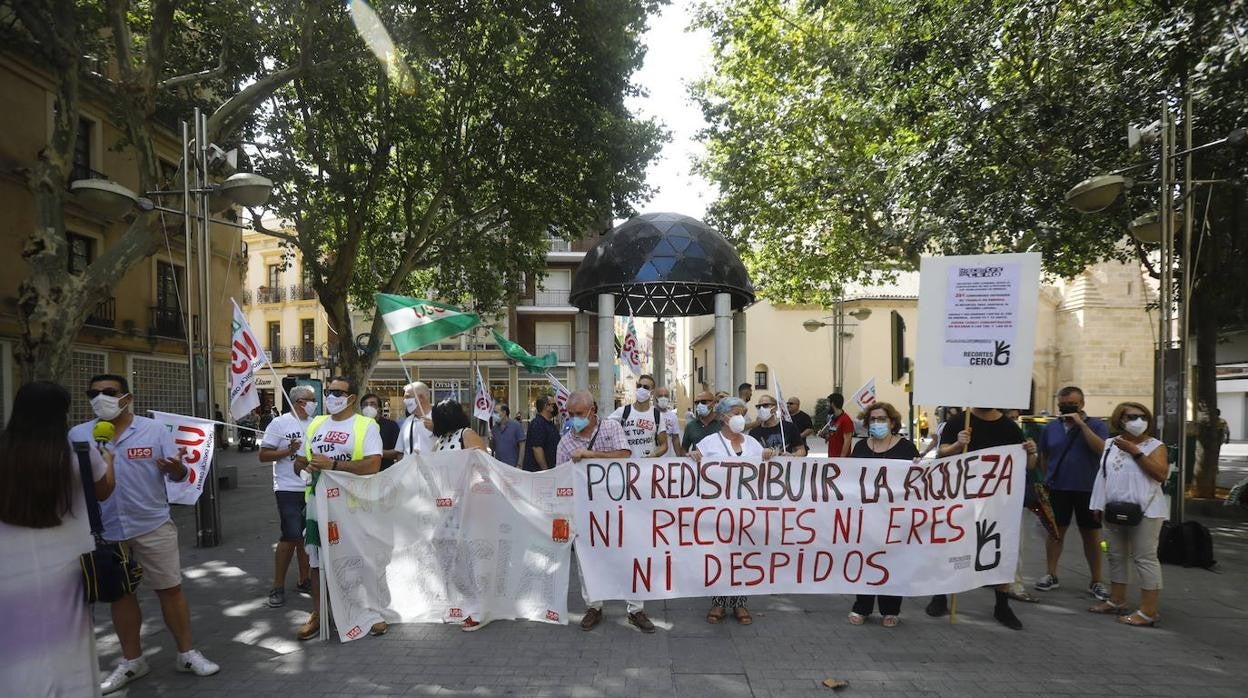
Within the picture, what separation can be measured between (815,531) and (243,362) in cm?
635

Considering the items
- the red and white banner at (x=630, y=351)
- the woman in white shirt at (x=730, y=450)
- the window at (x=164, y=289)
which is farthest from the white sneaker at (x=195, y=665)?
the window at (x=164, y=289)

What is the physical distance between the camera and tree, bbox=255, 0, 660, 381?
12602mm

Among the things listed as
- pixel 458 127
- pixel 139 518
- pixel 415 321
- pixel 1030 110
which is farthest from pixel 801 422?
pixel 458 127

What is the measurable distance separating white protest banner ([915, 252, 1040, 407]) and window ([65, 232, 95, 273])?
19892 millimetres

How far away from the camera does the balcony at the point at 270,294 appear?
41.4 meters

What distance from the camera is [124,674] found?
432 cm

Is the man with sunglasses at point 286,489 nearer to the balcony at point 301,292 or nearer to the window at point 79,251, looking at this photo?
the window at point 79,251

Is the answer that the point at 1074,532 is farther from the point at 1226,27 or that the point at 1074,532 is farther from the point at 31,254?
the point at 31,254

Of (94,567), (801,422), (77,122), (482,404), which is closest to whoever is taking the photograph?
(94,567)

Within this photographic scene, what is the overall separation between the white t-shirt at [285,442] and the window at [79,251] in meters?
15.8

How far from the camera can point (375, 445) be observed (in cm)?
538

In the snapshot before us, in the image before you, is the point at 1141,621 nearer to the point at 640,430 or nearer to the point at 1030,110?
the point at 640,430

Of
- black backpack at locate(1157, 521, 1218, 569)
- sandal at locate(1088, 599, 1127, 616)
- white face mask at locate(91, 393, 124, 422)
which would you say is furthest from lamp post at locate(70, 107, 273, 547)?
black backpack at locate(1157, 521, 1218, 569)

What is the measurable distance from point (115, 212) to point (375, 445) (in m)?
6.57
